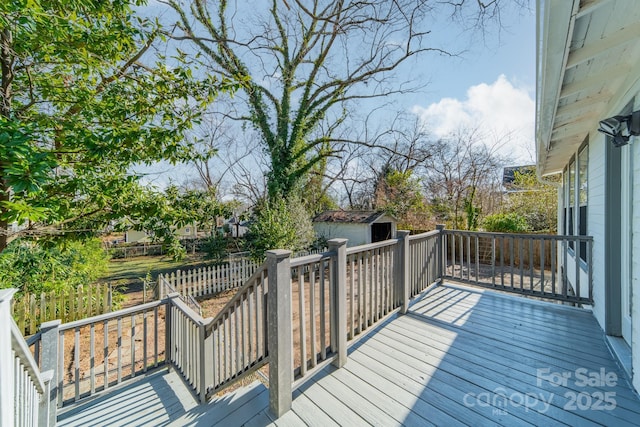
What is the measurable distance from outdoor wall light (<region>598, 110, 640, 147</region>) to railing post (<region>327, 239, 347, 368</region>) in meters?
2.32

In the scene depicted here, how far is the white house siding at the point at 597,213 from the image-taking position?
10.2 feet

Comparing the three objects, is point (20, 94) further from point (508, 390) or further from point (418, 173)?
point (418, 173)

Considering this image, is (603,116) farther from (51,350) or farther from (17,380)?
(51,350)

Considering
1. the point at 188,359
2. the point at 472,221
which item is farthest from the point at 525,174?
the point at 188,359

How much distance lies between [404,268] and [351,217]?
32.2ft

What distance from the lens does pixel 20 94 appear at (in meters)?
3.09

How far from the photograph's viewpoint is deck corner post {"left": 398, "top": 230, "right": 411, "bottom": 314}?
3501 millimetres

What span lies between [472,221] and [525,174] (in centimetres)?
311

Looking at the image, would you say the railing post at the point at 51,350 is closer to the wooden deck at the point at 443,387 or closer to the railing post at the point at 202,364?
the wooden deck at the point at 443,387

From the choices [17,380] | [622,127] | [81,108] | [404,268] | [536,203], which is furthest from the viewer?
[536,203]

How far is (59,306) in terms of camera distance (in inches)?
201

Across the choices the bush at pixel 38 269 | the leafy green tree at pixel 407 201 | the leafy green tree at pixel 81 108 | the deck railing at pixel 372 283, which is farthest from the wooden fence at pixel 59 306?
the leafy green tree at pixel 407 201

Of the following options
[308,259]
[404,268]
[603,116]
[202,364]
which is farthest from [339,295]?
[603,116]

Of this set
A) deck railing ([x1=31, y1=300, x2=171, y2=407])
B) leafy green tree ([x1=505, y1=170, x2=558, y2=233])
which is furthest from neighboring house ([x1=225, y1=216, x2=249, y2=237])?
leafy green tree ([x1=505, y1=170, x2=558, y2=233])
